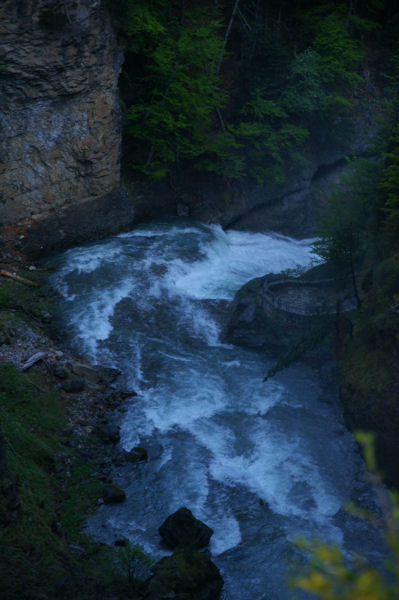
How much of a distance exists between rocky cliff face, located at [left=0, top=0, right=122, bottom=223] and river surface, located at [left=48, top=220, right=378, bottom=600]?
11.0 feet

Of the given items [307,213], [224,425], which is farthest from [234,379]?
[307,213]

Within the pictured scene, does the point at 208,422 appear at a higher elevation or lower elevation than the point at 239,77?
lower

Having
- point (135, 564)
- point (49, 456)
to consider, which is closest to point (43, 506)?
point (49, 456)

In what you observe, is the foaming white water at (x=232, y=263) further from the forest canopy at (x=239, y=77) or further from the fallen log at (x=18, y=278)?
the fallen log at (x=18, y=278)

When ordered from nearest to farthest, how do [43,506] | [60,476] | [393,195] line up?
1. [43,506]
2. [60,476]
3. [393,195]

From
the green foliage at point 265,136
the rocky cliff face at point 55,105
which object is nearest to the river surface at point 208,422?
the rocky cliff face at point 55,105

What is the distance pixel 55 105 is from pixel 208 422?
1593 centimetres

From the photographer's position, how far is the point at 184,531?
431 inches

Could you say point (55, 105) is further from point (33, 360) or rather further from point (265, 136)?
point (265, 136)

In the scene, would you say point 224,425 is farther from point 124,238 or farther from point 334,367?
point 124,238

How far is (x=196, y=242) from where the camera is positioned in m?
26.2

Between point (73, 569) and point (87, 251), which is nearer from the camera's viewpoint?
point (73, 569)

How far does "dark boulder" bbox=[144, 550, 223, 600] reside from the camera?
30.2 ft

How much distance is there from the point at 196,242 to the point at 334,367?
11562 mm
